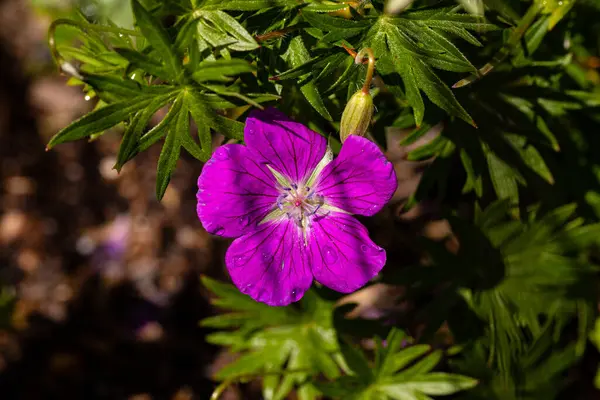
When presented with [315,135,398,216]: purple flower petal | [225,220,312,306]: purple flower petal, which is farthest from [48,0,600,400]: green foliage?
[225,220,312,306]: purple flower petal

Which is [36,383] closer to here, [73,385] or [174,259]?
[73,385]

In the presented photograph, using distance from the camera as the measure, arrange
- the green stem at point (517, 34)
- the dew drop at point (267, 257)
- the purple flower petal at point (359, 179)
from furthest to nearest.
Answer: the green stem at point (517, 34), the dew drop at point (267, 257), the purple flower petal at point (359, 179)

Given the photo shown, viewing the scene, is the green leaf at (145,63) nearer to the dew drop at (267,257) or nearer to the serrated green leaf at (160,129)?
the serrated green leaf at (160,129)

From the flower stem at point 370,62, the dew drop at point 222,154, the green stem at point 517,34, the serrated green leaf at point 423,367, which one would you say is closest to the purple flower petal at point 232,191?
the dew drop at point 222,154

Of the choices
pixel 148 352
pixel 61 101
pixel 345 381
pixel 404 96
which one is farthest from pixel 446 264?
pixel 61 101

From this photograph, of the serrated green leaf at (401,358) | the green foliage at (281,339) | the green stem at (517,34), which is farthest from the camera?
the green foliage at (281,339)

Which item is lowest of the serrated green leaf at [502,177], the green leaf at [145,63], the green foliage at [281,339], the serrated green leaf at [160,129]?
the green foliage at [281,339]

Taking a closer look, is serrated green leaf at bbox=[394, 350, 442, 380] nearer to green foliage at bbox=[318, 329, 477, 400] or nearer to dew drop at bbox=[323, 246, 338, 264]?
green foliage at bbox=[318, 329, 477, 400]
